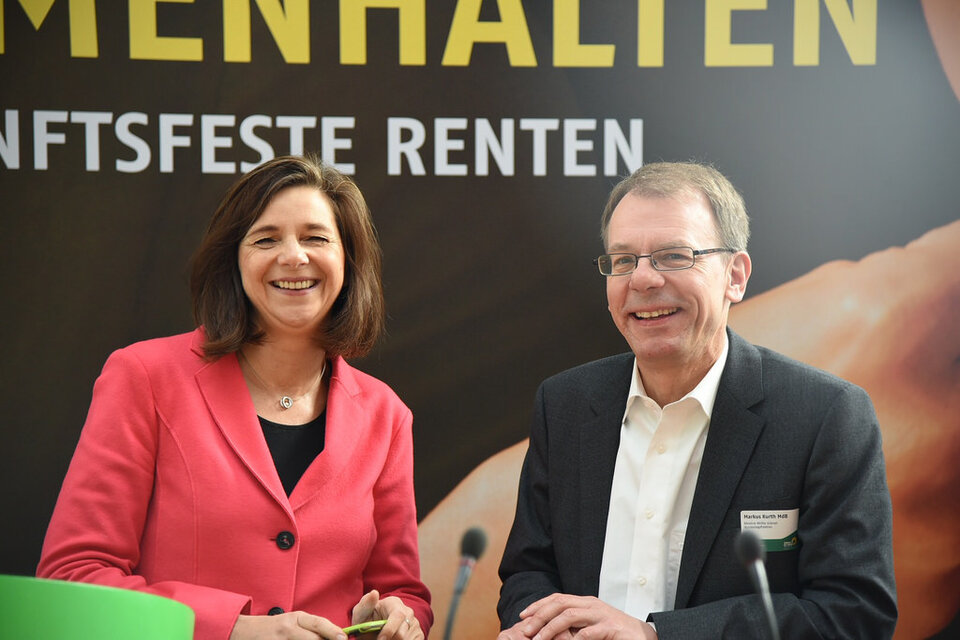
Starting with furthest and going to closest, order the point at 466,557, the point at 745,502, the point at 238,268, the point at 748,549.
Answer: the point at 238,268
the point at 745,502
the point at 466,557
the point at 748,549

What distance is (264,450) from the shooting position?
233 cm

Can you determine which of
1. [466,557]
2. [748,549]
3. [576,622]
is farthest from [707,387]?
[466,557]

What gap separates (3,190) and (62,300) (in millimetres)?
384

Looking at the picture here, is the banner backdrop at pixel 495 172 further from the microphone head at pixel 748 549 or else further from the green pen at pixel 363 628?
the microphone head at pixel 748 549

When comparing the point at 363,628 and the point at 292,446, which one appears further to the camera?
the point at 292,446

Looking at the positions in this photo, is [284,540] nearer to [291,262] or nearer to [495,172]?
[291,262]

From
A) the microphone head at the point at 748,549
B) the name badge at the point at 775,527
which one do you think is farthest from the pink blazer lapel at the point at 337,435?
the microphone head at the point at 748,549

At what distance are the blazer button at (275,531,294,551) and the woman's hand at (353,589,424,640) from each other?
210 mm

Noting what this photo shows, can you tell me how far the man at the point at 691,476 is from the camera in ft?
6.94

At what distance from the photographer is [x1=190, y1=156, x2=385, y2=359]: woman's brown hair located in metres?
2.43

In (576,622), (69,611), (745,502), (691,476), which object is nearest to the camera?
(69,611)

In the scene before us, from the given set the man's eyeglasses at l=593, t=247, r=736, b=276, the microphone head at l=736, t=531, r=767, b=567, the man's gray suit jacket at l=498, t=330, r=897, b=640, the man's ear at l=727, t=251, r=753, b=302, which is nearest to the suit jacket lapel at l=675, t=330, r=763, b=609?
the man's gray suit jacket at l=498, t=330, r=897, b=640

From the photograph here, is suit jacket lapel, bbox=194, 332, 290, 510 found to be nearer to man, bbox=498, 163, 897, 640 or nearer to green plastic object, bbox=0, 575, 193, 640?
man, bbox=498, 163, 897, 640

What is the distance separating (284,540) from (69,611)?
2.68 ft
